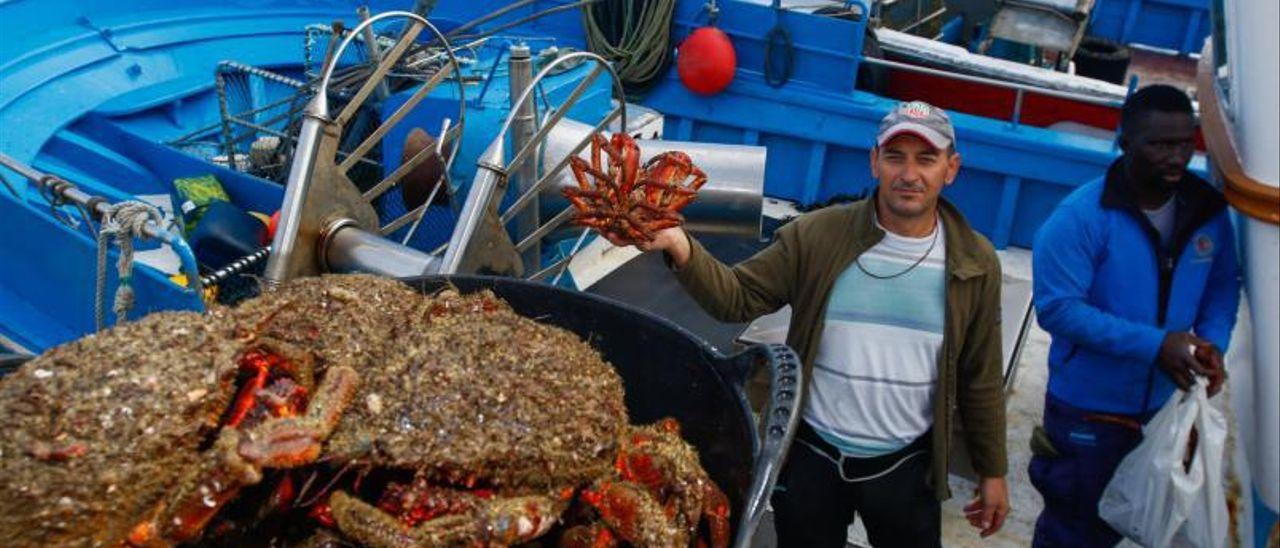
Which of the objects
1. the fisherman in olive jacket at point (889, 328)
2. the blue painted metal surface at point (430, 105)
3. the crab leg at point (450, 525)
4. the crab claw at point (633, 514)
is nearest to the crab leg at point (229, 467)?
the crab leg at point (450, 525)

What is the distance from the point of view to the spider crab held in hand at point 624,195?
225 centimetres

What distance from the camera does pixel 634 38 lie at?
22.0 ft

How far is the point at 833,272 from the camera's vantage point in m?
2.56

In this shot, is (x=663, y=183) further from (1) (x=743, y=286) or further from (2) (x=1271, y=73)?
(2) (x=1271, y=73)

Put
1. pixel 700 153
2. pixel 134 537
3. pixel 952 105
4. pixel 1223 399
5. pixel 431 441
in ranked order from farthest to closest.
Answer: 1. pixel 952 105
2. pixel 700 153
3. pixel 1223 399
4. pixel 431 441
5. pixel 134 537

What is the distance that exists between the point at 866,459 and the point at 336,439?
1437 millimetres

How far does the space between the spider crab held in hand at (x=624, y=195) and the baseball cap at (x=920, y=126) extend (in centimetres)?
58

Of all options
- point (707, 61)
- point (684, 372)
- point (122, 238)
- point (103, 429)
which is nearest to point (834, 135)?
point (707, 61)

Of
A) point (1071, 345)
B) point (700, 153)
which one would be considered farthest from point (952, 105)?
point (1071, 345)

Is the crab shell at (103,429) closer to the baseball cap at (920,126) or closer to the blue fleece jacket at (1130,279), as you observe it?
the baseball cap at (920,126)

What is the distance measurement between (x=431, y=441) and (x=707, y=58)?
4940mm

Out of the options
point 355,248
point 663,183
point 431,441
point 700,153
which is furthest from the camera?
point 700,153

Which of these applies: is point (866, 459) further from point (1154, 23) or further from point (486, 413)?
point (1154, 23)

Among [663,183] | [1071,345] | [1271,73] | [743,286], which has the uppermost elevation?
[1271,73]
